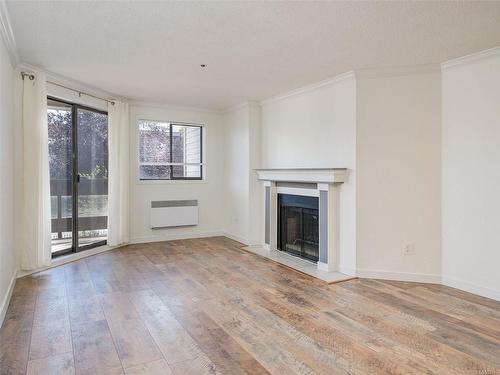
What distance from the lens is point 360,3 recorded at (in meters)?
2.47

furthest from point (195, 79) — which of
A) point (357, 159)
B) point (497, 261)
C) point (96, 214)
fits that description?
point (497, 261)

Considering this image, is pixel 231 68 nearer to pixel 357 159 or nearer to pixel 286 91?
pixel 286 91

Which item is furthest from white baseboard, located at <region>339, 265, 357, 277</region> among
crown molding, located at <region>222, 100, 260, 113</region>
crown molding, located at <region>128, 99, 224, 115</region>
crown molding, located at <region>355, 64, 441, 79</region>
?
crown molding, located at <region>128, 99, 224, 115</region>

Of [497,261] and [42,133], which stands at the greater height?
[42,133]

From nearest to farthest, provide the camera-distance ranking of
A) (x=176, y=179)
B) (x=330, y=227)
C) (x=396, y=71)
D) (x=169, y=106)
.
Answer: (x=396, y=71)
(x=330, y=227)
(x=169, y=106)
(x=176, y=179)

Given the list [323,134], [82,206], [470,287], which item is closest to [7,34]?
[82,206]

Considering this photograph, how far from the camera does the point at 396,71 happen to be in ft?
12.7

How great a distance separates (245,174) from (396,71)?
2.89m

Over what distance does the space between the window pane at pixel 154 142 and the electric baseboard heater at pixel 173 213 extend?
79 cm

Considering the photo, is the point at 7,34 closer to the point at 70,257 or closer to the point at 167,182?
the point at 70,257

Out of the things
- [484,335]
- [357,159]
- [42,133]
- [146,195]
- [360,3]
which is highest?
[360,3]

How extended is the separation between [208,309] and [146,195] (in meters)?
3.42

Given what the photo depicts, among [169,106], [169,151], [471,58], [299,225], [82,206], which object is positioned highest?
[169,106]

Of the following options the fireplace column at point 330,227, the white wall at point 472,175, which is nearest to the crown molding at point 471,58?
the white wall at point 472,175
